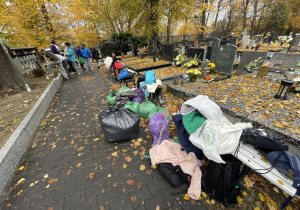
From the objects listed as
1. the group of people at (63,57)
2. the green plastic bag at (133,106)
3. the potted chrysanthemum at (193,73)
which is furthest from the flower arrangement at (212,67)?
the group of people at (63,57)

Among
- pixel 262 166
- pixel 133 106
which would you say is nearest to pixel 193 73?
pixel 133 106

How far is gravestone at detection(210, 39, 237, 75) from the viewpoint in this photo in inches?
221

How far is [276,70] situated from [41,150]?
8.46 meters

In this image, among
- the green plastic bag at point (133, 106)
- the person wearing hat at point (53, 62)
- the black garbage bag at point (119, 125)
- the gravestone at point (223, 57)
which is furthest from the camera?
the person wearing hat at point (53, 62)

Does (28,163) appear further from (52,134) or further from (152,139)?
(152,139)

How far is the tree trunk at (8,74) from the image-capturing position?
4.86 meters

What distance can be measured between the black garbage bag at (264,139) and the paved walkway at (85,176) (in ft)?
3.83

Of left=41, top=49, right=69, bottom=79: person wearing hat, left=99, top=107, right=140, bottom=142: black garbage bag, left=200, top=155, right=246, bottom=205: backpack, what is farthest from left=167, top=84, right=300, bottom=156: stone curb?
left=41, top=49, right=69, bottom=79: person wearing hat

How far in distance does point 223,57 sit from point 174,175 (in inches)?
242

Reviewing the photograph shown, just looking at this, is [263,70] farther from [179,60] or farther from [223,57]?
[179,60]

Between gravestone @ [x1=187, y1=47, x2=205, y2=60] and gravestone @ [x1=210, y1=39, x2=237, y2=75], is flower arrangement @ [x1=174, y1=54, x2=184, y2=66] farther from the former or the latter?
gravestone @ [x1=210, y1=39, x2=237, y2=75]

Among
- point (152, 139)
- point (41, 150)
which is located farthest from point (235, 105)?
point (41, 150)

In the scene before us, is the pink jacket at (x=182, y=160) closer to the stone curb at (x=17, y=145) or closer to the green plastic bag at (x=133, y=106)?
the green plastic bag at (x=133, y=106)

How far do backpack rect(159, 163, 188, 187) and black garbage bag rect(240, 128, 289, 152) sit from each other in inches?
42.3
